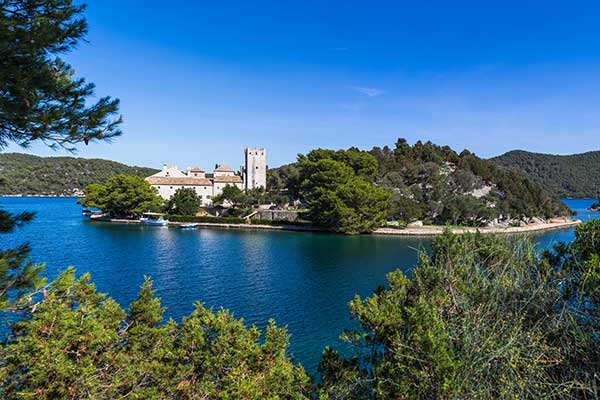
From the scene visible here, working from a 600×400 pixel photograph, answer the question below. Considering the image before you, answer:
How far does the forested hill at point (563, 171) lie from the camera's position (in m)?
74.3

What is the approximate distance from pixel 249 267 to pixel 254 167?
112 ft

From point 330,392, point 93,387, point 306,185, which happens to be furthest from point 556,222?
point 93,387

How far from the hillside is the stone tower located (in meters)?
3.95

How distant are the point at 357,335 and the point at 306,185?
33526mm

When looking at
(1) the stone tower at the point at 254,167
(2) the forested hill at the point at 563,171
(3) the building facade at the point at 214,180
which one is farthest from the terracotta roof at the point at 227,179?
(2) the forested hill at the point at 563,171

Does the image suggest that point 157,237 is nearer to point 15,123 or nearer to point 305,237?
point 305,237

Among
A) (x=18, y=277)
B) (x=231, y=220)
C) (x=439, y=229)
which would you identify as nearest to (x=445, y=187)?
(x=439, y=229)

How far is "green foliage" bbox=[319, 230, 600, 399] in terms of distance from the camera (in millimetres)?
3543

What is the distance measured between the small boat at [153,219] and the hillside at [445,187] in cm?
1683

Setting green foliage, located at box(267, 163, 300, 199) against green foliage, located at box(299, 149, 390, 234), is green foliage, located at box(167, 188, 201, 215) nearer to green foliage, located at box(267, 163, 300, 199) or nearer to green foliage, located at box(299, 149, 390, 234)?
green foliage, located at box(267, 163, 300, 199)

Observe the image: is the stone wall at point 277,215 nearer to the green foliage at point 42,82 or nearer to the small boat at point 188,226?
the small boat at point 188,226

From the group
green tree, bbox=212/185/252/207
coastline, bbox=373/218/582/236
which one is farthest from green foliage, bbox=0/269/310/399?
green tree, bbox=212/185/252/207

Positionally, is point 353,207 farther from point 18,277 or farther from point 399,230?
point 18,277

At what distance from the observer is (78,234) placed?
106 ft
